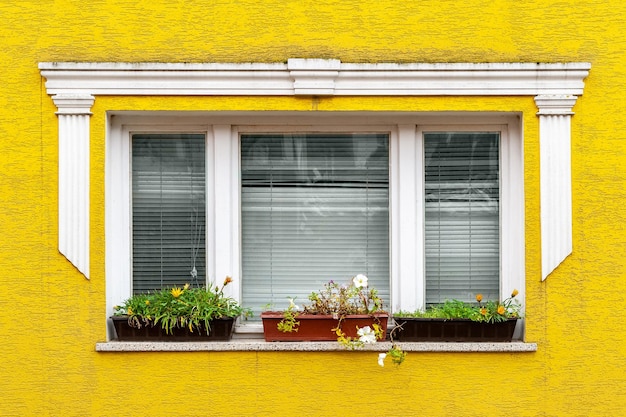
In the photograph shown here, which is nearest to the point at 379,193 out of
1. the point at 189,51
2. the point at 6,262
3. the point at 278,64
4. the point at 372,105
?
the point at 372,105

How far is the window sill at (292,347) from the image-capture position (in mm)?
5445

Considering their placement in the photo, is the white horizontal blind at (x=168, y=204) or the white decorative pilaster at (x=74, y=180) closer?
the white decorative pilaster at (x=74, y=180)

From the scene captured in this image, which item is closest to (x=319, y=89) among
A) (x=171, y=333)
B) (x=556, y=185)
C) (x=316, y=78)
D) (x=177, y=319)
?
(x=316, y=78)

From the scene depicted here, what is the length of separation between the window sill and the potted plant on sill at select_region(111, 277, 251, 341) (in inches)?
2.8

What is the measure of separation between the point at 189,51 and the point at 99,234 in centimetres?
137

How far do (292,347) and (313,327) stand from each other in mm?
199

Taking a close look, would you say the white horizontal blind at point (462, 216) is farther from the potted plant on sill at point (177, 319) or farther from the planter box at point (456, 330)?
the potted plant on sill at point (177, 319)

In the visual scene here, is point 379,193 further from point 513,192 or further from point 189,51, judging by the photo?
point 189,51

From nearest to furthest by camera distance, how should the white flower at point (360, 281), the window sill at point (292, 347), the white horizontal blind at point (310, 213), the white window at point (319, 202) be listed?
the window sill at point (292, 347) < the white flower at point (360, 281) < the white window at point (319, 202) < the white horizontal blind at point (310, 213)

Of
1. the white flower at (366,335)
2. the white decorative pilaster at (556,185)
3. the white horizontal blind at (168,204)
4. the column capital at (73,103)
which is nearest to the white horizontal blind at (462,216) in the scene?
the white decorative pilaster at (556,185)

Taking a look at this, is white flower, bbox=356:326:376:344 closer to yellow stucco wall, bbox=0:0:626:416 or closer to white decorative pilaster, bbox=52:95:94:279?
yellow stucco wall, bbox=0:0:626:416

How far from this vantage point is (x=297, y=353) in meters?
5.48

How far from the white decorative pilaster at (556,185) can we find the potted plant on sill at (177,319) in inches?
84.6

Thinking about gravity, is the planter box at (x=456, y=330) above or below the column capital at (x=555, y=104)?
below
